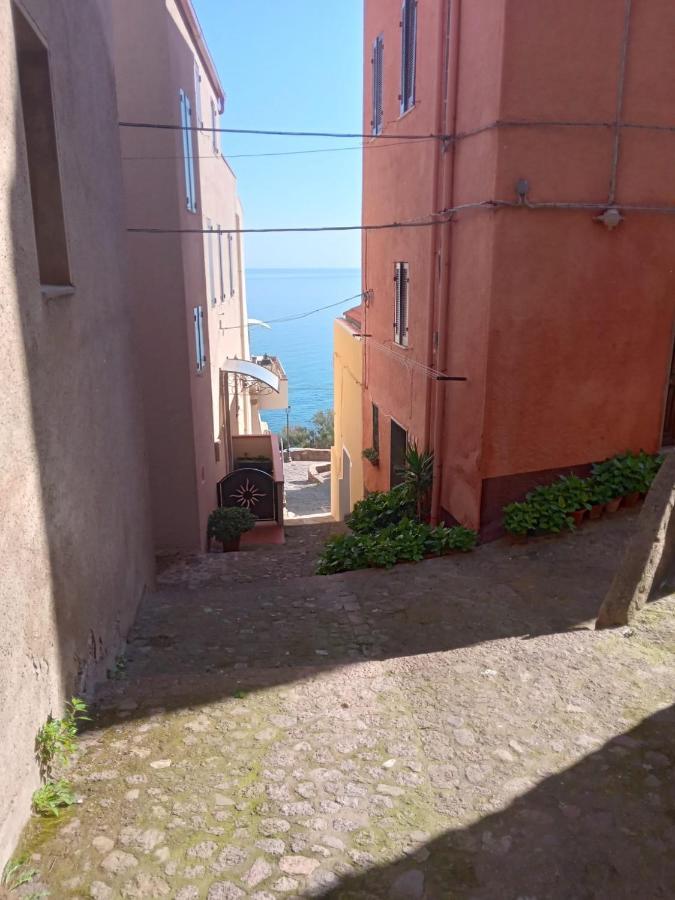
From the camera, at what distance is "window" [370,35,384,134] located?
444 inches

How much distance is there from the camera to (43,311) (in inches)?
157

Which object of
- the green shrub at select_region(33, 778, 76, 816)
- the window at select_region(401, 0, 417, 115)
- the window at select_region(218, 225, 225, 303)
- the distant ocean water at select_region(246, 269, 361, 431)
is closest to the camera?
the green shrub at select_region(33, 778, 76, 816)

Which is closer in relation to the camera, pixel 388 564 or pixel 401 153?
pixel 388 564

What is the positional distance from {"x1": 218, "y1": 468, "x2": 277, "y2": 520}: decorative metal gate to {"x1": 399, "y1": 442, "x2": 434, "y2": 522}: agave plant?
15.9ft

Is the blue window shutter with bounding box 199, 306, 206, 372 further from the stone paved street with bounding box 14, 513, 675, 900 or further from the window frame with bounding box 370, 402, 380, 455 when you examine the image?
the stone paved street with bounding box 14, 513, 675, 900

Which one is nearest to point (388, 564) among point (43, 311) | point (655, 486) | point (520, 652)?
point (520, 652)

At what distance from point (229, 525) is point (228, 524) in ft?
0.09

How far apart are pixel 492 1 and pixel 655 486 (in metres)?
5.38

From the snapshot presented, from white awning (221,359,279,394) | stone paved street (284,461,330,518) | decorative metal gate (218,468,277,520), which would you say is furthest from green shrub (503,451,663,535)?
stone paved street (284,461,330,518)

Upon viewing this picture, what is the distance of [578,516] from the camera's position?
26.1ft

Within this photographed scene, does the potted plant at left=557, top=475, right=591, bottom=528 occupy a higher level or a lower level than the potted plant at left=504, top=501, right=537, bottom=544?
higher

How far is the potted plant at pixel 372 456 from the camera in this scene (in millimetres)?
12901

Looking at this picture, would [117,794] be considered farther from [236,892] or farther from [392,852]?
[392,852]

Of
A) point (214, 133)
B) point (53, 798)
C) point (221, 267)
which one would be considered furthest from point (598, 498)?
point (214, 133)
